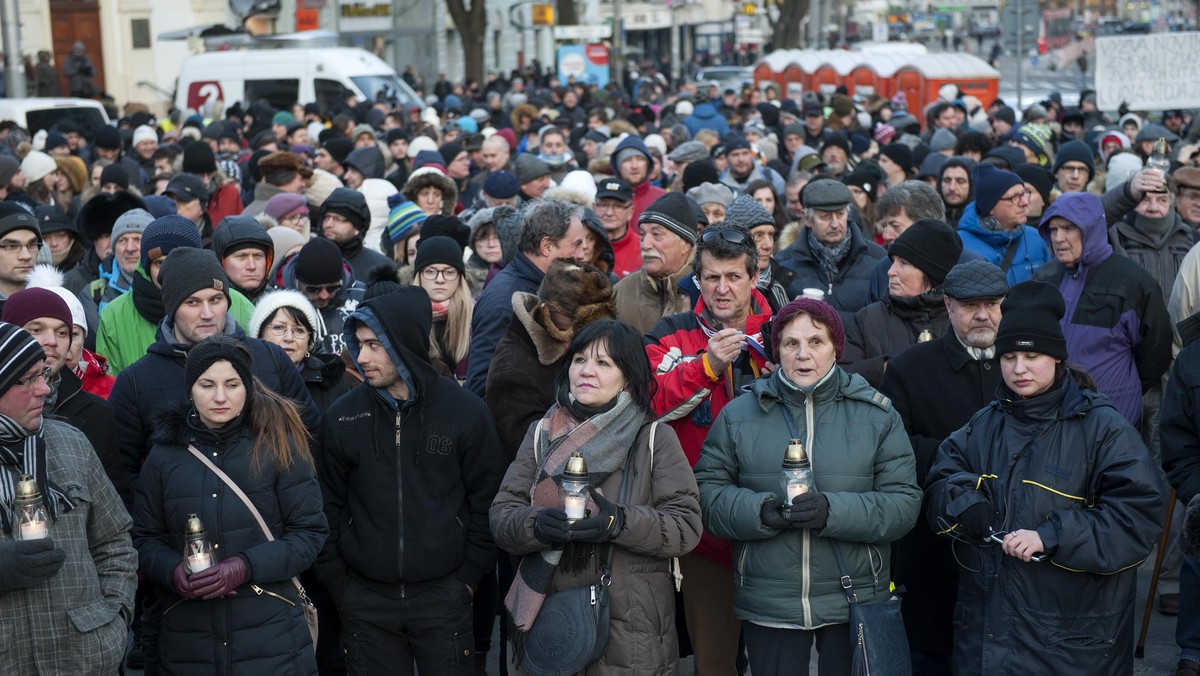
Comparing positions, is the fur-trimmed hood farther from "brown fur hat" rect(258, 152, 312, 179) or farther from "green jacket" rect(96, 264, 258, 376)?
"green jacket" rect(96, 264, 258, 376)

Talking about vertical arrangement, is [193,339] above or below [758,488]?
above

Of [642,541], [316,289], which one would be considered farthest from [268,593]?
[316,289]

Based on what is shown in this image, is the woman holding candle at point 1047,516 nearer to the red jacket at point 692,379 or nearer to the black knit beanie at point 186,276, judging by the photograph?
the red jacket at point 692,379

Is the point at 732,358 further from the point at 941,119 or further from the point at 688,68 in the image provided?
the point at 688,68

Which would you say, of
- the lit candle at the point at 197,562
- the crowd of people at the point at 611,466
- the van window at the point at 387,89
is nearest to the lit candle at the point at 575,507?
the crowd of people at the point at 611,466

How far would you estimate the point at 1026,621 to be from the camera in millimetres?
4805

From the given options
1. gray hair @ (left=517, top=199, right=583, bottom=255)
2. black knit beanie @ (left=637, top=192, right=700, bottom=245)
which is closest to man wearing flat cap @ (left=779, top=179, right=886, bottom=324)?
black knit beanie @ (left=637, top=192, right=700, bottom=245)

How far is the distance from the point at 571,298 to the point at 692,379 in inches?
27.3

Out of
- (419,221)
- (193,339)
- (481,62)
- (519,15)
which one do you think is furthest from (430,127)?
(519,15)

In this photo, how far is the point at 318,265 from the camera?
22.6 ft

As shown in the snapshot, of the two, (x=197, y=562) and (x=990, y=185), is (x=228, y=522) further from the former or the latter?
(x=990, y=185)

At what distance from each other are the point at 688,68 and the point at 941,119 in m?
45.8

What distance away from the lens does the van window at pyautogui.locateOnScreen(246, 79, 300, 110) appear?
25156 millimetres

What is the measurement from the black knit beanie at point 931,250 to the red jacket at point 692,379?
757 millimetres
